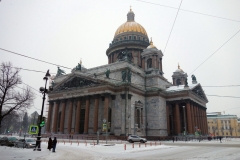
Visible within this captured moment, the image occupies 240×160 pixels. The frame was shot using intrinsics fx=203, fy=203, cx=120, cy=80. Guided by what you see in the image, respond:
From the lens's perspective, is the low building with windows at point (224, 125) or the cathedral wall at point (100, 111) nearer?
the cathedral wall at point (100, 111)

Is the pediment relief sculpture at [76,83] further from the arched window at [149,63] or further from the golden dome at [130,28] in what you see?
the golden dome at [130,28]

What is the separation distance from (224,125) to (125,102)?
8497 centimetres

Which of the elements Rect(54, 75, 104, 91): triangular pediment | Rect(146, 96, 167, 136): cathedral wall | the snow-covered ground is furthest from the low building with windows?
the snow-covered ground

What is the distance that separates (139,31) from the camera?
63.5m

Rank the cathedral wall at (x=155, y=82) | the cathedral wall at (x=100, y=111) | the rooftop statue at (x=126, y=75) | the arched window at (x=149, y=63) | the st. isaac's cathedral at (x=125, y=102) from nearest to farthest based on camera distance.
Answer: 1. the st. isaac's cathedral at (x=125, y=102)
2. the cathedral wall at (x=100, y=111)
3. the rooftop statue at (x=126, y=75)
4. the cathedral wall at (x=155, y=82)
5. the arched window at (x=149, y=63)

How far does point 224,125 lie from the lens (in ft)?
342

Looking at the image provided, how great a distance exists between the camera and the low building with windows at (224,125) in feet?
335

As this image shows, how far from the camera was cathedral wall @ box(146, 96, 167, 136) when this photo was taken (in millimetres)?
44659

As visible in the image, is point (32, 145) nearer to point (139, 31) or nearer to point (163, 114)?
point (163, 114)

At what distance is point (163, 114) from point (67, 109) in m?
22.7

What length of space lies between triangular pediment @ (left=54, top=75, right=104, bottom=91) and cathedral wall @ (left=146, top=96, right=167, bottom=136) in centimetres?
1330

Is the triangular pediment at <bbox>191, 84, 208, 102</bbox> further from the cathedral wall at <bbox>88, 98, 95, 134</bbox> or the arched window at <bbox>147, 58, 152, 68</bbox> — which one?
the cathedral wall at <bbox>88, 98, 95, 134</bbox>

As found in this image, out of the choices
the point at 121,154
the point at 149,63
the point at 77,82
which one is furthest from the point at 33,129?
the point at 149,63

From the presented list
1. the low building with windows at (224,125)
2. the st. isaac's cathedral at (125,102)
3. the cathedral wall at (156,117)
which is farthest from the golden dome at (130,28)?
the low building with windows at (224,125)
